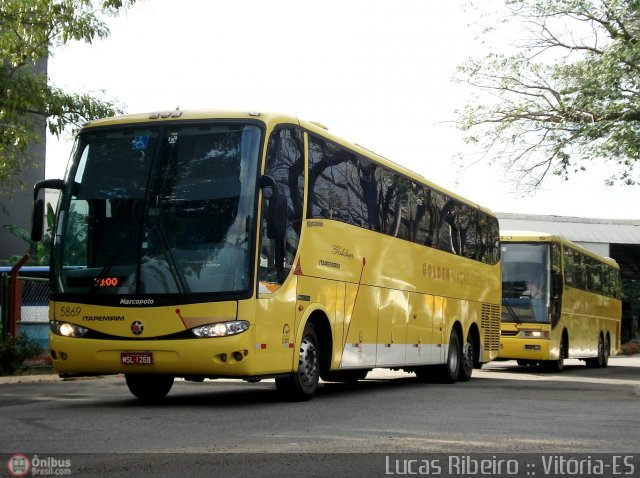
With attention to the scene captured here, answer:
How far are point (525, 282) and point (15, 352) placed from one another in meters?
13.1

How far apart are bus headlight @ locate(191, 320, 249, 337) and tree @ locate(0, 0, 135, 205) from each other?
326 inches

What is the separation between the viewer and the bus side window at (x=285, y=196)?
506 inches

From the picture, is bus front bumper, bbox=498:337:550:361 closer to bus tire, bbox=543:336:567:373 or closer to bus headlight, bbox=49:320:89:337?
bus tire, bbox=543:336:567:373

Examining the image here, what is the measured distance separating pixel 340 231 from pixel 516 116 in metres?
14.5

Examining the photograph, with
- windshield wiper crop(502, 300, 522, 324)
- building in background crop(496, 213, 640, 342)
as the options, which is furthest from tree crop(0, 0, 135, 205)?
building in background crop(496, 213, 640, 342)

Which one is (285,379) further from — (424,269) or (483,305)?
(483,305)

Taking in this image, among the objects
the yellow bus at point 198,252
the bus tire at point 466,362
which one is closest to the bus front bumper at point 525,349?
the bus tire at point 466,362

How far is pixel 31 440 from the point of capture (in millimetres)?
9320

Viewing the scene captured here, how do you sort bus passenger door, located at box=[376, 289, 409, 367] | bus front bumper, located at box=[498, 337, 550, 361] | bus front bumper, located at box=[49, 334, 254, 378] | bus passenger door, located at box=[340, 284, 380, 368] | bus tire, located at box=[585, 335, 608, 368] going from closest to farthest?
bus front bumper, located at box=[49, 334, 254, 378] < bus passenger door, located at box=[340, 284, 380, 368] < bus passenger door, located at box=[376, 289, 409, 367] < bus front bumper, located at box=[498, 337, 550, 361] < bus tire, located at box=[585, 335, 608, 368]

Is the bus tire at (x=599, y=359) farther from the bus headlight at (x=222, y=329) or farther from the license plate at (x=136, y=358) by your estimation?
the license plate at (x=136, y=358)

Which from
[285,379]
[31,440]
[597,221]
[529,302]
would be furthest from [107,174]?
[597,221]

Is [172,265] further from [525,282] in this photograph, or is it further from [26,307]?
[525,282]

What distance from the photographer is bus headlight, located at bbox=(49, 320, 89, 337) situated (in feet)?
42.1

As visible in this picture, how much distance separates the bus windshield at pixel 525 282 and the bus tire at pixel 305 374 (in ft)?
44.0
